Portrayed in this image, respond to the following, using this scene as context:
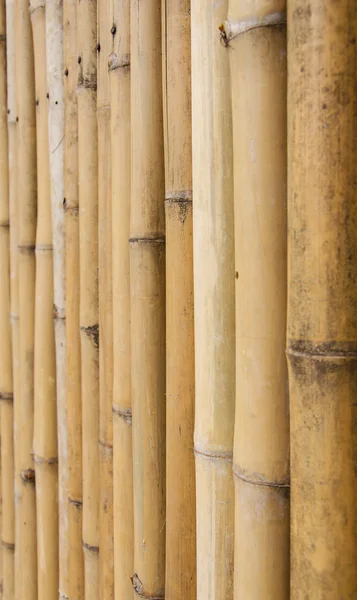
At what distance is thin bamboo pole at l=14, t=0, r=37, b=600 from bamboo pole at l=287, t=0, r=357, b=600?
81 centimetres

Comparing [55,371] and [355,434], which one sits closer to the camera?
[355,434]

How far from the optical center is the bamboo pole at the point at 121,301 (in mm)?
1043

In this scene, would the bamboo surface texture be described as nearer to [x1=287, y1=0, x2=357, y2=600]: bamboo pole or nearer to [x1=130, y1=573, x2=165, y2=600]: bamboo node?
[x1=130, y1=573, x2=165, y2=600]: bamboo node

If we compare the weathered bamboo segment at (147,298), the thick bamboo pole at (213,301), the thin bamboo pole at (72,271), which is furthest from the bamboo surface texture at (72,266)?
the thick bamboo pole at (213,301)

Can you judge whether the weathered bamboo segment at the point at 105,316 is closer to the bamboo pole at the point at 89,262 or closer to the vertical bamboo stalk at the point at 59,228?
the bamboo pole at the point at 89,262

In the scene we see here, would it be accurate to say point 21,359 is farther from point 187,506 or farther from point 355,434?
point 355,434

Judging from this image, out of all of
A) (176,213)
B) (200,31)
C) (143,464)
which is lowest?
(143,464)

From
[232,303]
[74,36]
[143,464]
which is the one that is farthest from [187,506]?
[74,36]

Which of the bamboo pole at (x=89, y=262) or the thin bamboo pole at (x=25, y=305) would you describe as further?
the thin bamboo pole at (x=25, y=305)

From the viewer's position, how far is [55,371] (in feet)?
4.49

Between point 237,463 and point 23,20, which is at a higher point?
point 23,20

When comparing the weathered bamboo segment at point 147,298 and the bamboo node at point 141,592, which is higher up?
the weathered bamboo segment at point 147,298

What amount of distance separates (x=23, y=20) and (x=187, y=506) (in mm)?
959

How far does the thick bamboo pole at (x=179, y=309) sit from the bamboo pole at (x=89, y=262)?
275 mm
